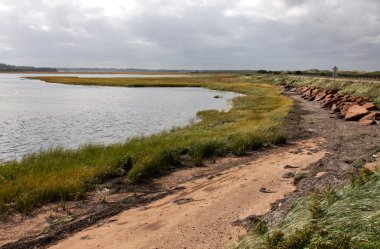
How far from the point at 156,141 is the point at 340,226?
1474 cm

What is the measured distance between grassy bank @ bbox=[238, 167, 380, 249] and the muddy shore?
146 centimetres

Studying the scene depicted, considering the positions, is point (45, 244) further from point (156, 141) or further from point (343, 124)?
point (343, 124)

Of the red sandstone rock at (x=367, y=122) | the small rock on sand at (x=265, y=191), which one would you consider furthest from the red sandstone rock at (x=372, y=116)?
the small rock on sand at (x=265, y=191)

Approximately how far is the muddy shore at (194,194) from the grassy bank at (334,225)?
4.78ft

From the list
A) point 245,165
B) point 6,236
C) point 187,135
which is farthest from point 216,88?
point 6,236

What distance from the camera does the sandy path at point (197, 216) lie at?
9047 millimetres

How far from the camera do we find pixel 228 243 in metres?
8.62

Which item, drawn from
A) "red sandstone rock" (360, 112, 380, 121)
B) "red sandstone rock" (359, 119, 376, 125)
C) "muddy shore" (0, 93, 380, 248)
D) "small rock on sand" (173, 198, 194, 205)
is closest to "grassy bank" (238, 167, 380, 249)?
"muddy shore" (0, 93, 380, 248)

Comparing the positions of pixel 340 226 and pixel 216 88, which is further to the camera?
pixel 216 88

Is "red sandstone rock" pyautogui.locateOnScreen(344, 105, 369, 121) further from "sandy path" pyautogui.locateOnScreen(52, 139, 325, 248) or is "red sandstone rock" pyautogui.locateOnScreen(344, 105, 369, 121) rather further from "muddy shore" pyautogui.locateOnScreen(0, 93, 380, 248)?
"sandy path" pyautogui.locateOnScreen(52, 139, 325, 248)

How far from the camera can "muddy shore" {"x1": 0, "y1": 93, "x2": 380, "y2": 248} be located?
31.9 feet

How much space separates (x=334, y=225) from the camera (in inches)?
244

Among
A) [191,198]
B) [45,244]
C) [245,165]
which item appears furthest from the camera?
[245,165]

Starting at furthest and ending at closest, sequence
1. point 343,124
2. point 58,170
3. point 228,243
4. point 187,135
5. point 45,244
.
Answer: point 343,124
point 187,135
point 58,170
point 45,244
point 228,243
